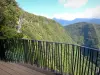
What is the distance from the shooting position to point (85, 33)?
12562 cm

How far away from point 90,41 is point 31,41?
109433 millimetres

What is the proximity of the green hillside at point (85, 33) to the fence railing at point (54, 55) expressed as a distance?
9993 centimetres

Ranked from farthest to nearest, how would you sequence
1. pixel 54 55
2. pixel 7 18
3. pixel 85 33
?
pixel 85 33
pixel 7 18
pixel 54 55

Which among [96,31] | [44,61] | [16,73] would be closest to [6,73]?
[16,73]

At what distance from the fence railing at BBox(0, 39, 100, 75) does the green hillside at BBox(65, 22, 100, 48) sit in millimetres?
99935

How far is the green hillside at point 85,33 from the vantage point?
109781mm

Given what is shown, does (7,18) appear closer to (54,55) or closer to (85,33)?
(54,55)

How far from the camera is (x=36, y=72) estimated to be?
5027mm

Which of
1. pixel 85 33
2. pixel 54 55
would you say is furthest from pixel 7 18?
pixel 85 33

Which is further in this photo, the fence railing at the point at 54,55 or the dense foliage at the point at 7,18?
the dense foliage at the point at 7,18

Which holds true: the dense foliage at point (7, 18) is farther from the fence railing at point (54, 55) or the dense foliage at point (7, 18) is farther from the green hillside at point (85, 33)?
the green hillside at point (85, 33)

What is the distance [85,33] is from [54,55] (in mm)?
122916

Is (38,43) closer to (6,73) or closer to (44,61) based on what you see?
(44,61)

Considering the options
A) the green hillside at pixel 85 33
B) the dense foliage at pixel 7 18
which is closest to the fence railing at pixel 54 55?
the dense foliage at pixel 7 18
